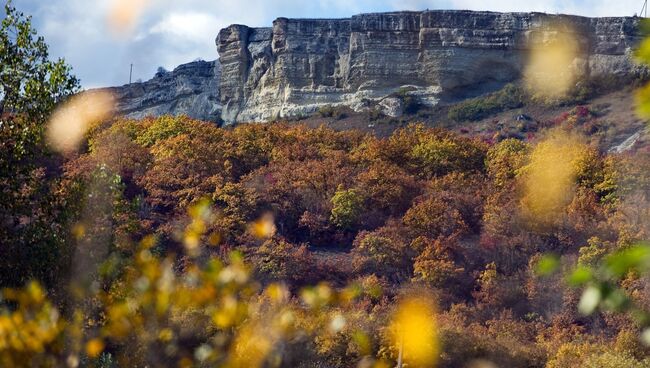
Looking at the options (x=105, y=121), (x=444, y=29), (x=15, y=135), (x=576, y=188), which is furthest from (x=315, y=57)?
(x=15, y=135)

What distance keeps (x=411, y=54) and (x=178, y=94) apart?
14687 mm

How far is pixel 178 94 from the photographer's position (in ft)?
201

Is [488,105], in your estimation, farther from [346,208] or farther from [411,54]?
[346,208]

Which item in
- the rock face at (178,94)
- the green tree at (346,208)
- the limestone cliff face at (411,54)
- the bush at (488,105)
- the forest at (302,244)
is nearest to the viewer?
the forest at (302,244)

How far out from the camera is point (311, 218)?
31.4 metres

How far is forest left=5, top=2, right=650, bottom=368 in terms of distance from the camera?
11102 millimetres

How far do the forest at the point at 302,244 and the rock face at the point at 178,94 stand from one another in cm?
1564

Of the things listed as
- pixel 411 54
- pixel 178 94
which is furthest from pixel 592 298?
pixel 178 94

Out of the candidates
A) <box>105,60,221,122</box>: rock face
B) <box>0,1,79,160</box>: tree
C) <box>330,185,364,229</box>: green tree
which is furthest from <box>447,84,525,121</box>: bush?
<box>0,1,79,160</box>: tree

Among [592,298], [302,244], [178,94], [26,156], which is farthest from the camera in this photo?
[178,94]

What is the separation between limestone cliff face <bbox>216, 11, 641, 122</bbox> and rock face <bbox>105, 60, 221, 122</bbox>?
3.53 metres

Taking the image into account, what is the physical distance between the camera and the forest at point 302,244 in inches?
437

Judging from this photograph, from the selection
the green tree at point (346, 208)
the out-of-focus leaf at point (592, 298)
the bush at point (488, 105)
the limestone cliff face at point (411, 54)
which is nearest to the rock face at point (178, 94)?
the limestone cliff face at point (411, 54)

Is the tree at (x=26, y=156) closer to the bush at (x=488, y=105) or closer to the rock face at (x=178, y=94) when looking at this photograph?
the bush at (x=488, y=105)
